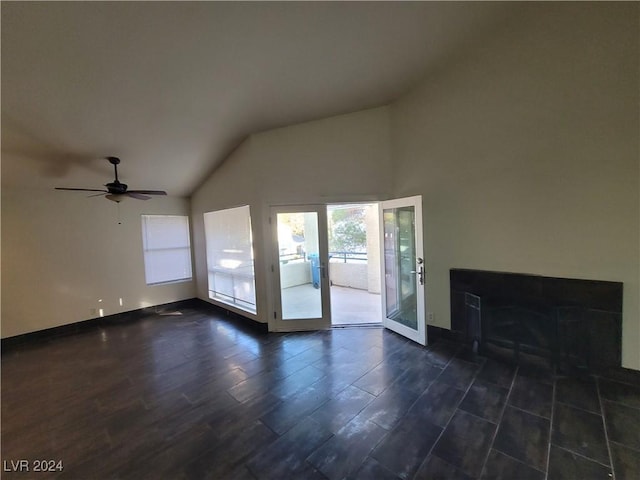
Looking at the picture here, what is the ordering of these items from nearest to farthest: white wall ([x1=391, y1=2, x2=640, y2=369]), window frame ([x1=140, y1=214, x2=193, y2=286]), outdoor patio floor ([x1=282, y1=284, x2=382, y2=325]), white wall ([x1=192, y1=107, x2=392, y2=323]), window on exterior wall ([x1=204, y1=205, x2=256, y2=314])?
white wall ([x1=391, y1=2, x2=640, y2=369]), white wall ([x1=192, y1=107, x2=392, y2=323]), outdoor patio floor ([x1=282, y1=284, x2=382, y2=325]), window on exterior wall ([x1=204, y1=205, x2=256, y2=314]), window frame ([x1=140, y1=214, x2=193, y2=286])

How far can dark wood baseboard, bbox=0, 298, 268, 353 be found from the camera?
4.20 meters

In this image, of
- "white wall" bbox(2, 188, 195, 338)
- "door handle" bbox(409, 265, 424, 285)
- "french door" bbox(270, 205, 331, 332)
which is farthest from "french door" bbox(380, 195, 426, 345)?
"white wall" bbox(2, 188, 195, 338)

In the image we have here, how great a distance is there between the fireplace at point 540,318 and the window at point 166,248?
5.68 meters

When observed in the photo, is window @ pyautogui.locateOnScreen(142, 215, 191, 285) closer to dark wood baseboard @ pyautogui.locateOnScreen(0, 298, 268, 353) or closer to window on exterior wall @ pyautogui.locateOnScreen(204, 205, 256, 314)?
dark wood baseboard @ pyautogui.locateOnScreen(0, 298, 268, 353)

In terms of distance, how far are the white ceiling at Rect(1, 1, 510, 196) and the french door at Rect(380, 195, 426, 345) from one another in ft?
5.53

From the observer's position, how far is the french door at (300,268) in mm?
4145

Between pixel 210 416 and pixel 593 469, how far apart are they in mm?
2805

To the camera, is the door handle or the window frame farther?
the window frame

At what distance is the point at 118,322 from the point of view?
504 centimetres

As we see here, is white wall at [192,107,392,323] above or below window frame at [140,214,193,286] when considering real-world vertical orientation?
above

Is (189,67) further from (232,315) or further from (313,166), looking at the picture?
(232,315)

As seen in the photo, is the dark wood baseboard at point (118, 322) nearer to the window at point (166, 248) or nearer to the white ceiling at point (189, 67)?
the window at point (166, 248)

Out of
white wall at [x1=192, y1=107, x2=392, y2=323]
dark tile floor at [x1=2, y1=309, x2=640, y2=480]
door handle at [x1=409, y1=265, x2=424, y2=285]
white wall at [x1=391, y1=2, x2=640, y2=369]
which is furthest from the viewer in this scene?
white wall at [x1=192, y1=107, x2=392, y2=323]

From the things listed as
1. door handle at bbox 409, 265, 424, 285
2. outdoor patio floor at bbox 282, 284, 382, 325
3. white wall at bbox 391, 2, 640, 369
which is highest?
white wall at bbox 391, 2, 640, 369
